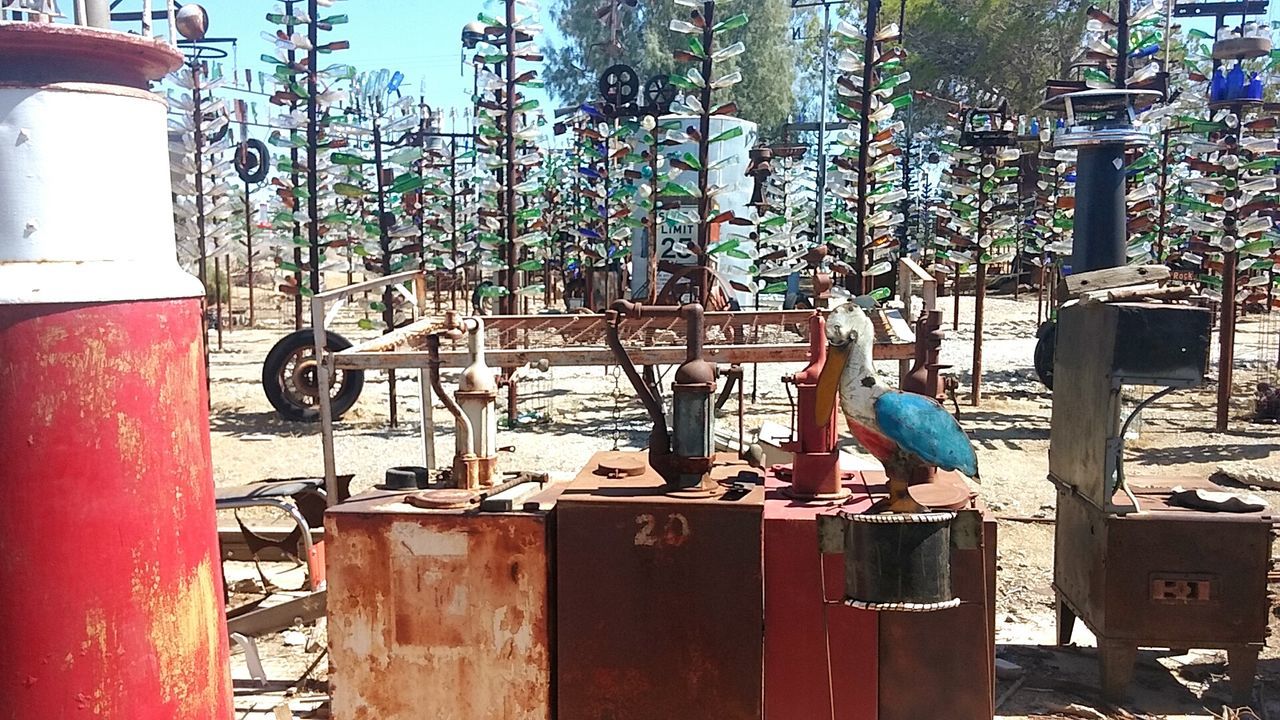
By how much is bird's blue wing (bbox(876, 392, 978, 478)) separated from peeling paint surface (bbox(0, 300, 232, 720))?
1.84 m

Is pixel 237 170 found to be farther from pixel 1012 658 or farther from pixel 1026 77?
pixel 1026 77

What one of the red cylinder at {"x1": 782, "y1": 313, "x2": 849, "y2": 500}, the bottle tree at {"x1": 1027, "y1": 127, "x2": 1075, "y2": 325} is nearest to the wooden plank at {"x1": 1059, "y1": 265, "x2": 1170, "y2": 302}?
the red cylinder at {"x1": 782, "y1": 313, "x2": 849, "y2": 500}

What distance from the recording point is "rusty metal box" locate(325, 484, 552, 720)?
3143 mm

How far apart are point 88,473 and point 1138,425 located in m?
10.2

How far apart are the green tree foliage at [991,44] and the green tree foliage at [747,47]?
3.73m

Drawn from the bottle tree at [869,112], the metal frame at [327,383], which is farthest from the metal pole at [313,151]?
the metal frame at [327,383]

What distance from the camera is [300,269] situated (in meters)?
12.0

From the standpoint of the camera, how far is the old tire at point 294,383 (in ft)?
34.7

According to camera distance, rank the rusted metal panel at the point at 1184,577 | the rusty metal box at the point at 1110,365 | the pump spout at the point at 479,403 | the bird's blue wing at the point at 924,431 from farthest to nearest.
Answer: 1. the rusted metal panel at the point at 1184,577
2. the rusty metal box at the point at 1110,365
3. the pump spout at the point at 479,403
4. the bird's blue wing at the point at 924,431

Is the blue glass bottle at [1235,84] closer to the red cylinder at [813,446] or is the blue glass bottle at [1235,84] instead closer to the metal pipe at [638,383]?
the red cylinder at [813,446]

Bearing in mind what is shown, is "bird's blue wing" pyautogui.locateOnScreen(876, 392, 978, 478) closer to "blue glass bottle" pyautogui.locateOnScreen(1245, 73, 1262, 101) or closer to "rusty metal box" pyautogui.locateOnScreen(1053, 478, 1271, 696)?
"rusty metal box" pyautogui.locateOnScreen(1053, 478, 1271, 696)

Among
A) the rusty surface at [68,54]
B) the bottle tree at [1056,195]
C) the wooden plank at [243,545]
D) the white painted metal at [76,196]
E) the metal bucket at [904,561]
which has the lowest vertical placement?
the wooden plank at [243,545]

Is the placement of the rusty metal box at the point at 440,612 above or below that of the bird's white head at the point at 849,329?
below

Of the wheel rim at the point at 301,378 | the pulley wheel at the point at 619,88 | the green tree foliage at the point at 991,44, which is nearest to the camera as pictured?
the wheel rim at the point at 301,378
